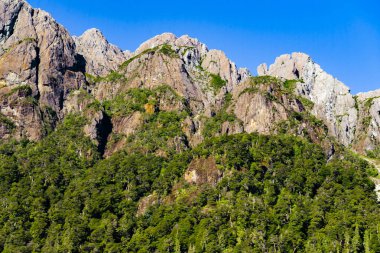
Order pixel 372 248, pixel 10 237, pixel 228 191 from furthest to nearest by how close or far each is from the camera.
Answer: pixel 228 191, pixel 10 237, pixel 372 248

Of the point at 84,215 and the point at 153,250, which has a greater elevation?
the point at 84,215

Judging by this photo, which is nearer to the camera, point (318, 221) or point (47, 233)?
point (318, 221)

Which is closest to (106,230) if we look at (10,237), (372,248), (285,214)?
(10,237)

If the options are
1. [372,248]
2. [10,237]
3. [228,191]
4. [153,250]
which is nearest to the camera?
[372,248]

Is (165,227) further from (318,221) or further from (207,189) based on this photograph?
(318,221)

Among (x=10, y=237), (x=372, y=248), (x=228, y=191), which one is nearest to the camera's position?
(x=372, y=248)

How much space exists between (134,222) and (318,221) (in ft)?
225

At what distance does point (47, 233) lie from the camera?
189875mm

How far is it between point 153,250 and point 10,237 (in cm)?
5582

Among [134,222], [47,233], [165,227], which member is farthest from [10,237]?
[165,227]

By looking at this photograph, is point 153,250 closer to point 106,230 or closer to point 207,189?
point 106,230

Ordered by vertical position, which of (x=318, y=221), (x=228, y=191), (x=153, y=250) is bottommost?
(x=153, y=250)

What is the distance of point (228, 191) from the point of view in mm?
196500

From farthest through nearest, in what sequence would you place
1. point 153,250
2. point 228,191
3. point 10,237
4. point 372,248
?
point 228,191, point 10,237, point 153,250, point 372,248
